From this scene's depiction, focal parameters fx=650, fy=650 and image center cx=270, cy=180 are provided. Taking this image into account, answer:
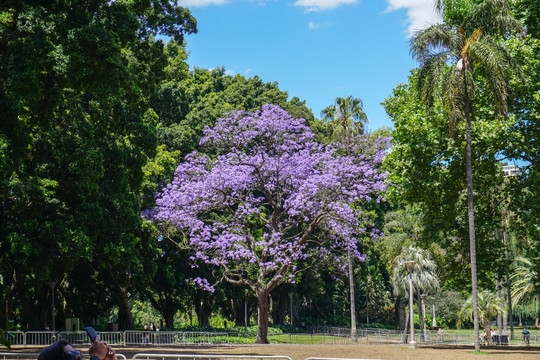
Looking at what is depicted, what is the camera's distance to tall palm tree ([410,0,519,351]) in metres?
25.4

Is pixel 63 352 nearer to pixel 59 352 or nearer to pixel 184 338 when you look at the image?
pixel 59 352

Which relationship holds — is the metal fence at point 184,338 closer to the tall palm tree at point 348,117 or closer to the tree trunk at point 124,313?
the tree trunk at point 124,313

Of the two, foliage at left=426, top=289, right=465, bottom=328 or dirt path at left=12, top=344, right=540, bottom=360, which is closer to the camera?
dirt path at left=12, top=344, right=540, bottom=360

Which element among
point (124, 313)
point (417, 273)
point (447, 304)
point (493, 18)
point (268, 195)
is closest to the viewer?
point (493, 18)

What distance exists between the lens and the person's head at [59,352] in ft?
10.5

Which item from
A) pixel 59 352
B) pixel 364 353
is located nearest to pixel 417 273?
pixel 364 353

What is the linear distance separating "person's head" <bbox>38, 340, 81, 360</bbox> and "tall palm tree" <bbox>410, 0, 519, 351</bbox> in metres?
24.1

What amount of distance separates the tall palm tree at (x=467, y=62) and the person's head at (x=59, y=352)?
24.1 meters

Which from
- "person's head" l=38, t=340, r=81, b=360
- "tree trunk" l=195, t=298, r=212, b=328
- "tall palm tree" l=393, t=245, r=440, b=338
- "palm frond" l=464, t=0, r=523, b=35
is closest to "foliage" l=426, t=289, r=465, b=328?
"tall palm tree" l=393, t=245, r=440, b=338

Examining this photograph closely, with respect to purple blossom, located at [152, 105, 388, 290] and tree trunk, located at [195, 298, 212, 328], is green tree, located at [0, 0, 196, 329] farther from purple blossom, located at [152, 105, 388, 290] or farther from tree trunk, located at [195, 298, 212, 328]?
tree trunk, located at [195, 298, 212, 328]

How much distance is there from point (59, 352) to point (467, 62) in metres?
25.4

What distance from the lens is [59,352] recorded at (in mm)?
3254

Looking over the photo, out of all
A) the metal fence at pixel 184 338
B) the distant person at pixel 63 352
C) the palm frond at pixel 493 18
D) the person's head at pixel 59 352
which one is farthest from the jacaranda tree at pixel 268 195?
the person's head at pixel 59 352

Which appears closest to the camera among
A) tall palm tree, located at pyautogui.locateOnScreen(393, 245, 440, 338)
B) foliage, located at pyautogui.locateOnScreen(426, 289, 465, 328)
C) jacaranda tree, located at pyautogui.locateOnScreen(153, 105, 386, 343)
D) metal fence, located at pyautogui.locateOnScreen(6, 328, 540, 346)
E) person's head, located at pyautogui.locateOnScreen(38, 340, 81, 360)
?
person's head, located at pyautogui.locateOnScreen(38, 340, 81, 360)
